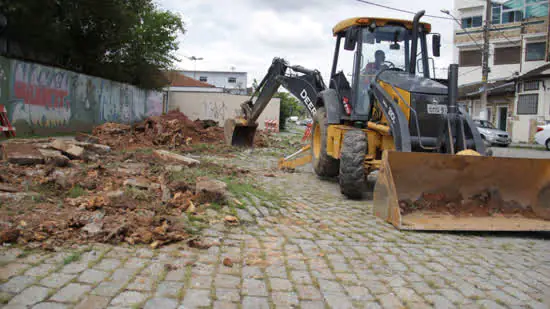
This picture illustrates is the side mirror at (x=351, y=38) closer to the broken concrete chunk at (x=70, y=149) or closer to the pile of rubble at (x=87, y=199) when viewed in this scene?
the pile of rubble at (x=87, y=199)

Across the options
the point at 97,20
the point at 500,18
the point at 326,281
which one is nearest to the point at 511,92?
the point at 500,18

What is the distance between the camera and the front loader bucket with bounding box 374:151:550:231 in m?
5.71

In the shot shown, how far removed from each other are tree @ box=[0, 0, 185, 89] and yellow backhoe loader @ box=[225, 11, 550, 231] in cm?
1204

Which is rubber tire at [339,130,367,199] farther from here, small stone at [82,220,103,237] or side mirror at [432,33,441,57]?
small stone at [82,220,103,237]

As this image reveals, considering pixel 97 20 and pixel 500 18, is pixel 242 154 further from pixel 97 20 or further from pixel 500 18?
pixel 500 18

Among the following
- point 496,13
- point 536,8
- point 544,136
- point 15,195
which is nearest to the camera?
point 15,195

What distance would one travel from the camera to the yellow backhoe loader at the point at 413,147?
5.69m

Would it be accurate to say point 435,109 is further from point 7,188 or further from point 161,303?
point 7,188

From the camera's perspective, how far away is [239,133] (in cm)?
1443

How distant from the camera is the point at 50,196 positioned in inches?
203

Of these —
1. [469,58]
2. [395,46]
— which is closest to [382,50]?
[395,46]

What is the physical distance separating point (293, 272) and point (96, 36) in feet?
60.9

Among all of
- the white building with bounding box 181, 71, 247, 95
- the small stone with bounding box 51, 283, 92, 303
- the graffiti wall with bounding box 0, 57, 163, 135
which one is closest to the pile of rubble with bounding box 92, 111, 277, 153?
the graffiti wall with bounding box 0, 57, 163, 135

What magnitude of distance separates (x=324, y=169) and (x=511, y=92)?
94.9ft
